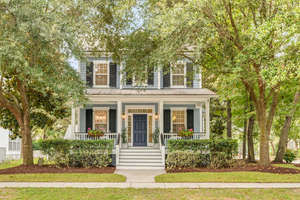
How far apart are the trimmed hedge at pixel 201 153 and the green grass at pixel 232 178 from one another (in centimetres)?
216

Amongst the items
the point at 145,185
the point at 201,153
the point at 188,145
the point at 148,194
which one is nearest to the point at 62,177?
the point at 145,185

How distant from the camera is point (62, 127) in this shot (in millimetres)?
28641

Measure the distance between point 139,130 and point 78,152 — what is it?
4.68m

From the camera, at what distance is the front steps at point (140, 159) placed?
46.1 ft

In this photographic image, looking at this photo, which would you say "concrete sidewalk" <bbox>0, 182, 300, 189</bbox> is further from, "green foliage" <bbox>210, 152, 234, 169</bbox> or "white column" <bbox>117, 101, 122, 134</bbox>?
"white column" <bbox>117, 101, 122, 134</bbox>

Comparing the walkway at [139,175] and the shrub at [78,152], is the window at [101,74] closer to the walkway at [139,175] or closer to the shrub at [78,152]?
the shrub at [78,152]

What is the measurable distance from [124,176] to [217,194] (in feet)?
14.6

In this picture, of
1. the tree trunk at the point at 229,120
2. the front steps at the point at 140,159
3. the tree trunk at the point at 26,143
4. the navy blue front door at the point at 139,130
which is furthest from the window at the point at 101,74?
the tree trunk at the point at 229,120

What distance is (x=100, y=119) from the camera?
17.5 meters

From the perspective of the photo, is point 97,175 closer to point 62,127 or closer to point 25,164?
point 25,164

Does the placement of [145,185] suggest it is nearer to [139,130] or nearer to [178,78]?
[139,130]

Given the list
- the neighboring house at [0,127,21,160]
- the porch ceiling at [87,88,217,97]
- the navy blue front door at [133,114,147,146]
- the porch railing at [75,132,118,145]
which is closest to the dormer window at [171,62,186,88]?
the porch ceiling at [87,88,217,97]

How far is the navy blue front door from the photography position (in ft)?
56.9

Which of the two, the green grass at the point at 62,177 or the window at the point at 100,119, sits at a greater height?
the window at the point at 100,119
